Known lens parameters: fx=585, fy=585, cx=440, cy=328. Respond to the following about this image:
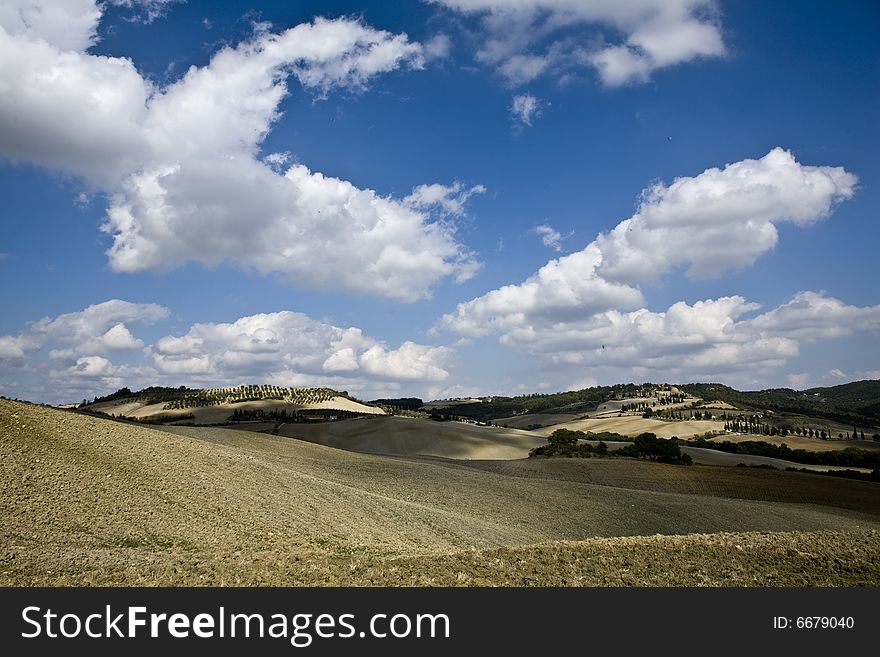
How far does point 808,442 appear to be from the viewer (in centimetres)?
13150

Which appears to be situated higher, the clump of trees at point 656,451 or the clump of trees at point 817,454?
the clump of trees at point 656,451

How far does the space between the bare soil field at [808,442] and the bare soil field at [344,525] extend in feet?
270

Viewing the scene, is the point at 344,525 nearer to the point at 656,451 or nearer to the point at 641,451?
the point at 641,451

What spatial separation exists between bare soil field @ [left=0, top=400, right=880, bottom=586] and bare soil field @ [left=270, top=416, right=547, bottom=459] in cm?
6079

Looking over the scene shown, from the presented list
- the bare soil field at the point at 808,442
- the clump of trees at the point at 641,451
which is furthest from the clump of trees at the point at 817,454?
the clump of trees at the point at 641,451

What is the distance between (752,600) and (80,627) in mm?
15489

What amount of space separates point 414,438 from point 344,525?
309ft

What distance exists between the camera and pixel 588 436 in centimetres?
12800

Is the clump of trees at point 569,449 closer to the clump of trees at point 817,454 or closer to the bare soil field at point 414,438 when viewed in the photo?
the bare soil field at point 414,438

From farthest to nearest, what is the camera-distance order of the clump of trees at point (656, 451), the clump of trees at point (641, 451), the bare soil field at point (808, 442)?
the bare soil field at point (808, 442) < the clump of trees at point (641, 451) < the clump of trees at point (656, 451)

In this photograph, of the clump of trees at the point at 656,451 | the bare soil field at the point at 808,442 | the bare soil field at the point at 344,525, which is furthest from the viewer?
the bare soil field at the point at 808,442

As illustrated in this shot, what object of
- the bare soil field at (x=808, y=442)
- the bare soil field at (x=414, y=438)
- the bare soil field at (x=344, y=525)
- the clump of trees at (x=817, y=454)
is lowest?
the bare soil field at (x=808, y=442)

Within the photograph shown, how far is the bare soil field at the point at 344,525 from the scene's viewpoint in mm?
16922

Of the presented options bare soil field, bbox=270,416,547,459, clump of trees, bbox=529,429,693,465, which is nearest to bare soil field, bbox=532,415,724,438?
bare soil field, bbox=270,416,547,459
